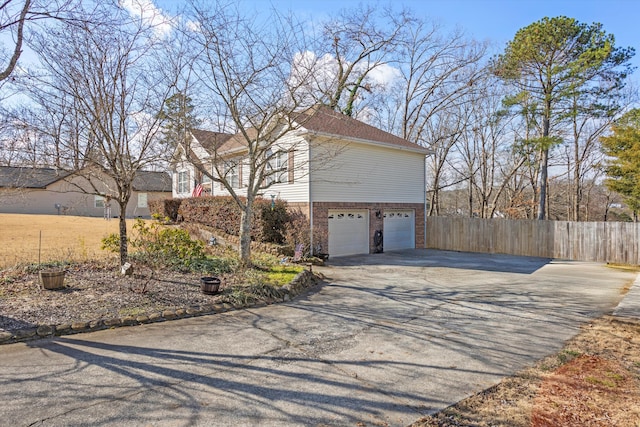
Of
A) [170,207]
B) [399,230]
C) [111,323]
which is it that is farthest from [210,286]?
[170,207]

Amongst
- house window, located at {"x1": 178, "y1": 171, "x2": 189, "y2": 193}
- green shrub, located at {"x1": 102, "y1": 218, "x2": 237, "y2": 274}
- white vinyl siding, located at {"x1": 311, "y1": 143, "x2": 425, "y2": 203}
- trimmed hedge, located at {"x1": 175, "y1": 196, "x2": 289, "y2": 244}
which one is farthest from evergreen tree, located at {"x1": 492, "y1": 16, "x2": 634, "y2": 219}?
house window, located at {"x1": 178, "y1": 171, "x2": 189, "y2": 193}

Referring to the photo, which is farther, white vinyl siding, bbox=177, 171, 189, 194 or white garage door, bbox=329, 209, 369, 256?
white vinyl siding, bbox=177, 171, 189, 194

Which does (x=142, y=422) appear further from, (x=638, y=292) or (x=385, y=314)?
(x=638, y=292)

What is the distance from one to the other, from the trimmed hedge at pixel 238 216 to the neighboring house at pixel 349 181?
97 cm

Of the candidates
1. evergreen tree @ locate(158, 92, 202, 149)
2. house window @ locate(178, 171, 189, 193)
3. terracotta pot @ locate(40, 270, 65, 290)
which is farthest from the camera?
house window @ locate(178, 171, 189, 193)

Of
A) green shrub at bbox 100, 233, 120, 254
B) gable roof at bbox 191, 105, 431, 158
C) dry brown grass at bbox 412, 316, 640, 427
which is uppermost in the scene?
gable roof at bbox 191, 105, 431, 158

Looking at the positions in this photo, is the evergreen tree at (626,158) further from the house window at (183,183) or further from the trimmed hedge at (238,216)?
the house window at (183,183)

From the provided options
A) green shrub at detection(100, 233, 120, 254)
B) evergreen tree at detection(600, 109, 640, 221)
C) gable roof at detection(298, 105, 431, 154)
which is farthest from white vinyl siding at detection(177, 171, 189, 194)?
evergreen tree at detection(600, 109, 640, 221)

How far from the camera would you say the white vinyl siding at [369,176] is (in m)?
14.6

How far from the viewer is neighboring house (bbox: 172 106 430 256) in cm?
1424

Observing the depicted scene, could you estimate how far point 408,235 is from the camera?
18203 mm

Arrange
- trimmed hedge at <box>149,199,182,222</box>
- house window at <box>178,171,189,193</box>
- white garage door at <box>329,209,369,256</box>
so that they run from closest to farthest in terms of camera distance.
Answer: white garage door at <box>329,209,369,256</box> < trimmed hedge at <box>149,199,182,222</box> < house window at <box>178,171,189,193</box>

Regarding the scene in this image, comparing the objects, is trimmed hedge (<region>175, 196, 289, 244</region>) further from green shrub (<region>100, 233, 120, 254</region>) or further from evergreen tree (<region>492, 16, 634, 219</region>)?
evergreen tree (<region>492, 16, 634, 219</region>)

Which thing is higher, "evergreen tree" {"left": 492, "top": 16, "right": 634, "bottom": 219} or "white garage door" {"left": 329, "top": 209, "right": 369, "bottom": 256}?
"evergreen tree" {"left": 492, "top": 16, "right": 634, "bottom": 219}
